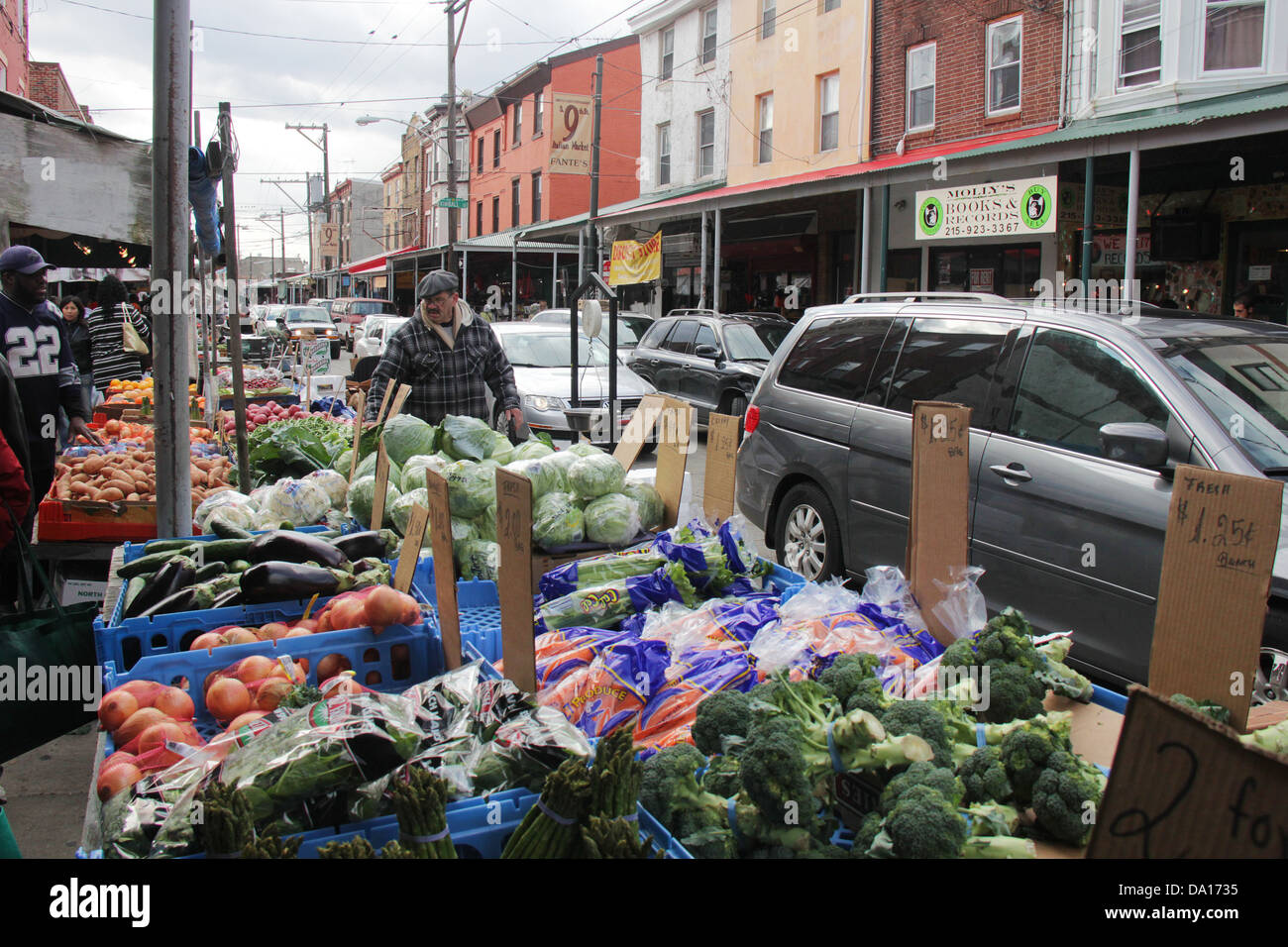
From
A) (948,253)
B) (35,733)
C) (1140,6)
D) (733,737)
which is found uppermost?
(1140,6)

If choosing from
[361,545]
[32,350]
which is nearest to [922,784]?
[361,545]

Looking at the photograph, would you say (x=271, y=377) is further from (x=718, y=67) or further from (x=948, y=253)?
(x=718, y=67)

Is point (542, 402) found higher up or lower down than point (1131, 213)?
lower down

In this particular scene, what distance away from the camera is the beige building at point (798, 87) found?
62.0 feet

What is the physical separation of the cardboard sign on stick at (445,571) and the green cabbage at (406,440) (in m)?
2.24

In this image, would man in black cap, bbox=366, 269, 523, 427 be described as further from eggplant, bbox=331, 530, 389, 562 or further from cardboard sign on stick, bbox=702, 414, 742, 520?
cardboard sign on stick, bbox=702, 414, 742, 520

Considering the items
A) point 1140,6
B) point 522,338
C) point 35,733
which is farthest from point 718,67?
point 35,733

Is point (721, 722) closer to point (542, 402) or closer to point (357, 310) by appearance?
point (542, 402)

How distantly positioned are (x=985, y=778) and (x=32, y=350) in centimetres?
601

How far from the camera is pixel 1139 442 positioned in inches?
160

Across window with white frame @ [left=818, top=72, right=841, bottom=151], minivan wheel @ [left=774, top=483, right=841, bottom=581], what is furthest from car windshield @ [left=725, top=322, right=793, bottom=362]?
minivan wheel @ [left=774, top=483, right=841, bottom=581]

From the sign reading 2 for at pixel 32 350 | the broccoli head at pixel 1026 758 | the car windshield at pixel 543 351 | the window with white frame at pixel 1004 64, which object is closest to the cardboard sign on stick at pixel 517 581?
the broccoli head at pixel 1026 758

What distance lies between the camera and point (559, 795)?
1.71 metres
